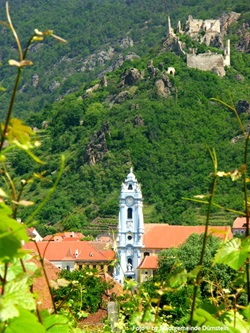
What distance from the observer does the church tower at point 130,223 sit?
65750 millimetres

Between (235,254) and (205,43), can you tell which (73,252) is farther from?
(235,254)

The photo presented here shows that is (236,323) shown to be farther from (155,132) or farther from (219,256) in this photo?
(155,132)

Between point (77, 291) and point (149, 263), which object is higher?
point (77, 291)

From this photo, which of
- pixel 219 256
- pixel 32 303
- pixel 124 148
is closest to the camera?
pixel 32 303

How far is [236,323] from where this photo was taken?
254 centimetres

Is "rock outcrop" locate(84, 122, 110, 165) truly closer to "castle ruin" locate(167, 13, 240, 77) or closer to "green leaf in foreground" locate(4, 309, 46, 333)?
"castle ruin" locate(167, 13, 240, 77)

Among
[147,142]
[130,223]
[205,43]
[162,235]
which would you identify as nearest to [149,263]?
[130,223]

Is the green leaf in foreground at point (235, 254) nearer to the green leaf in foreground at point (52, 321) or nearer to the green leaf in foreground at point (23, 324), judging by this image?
the green leaf in foreground at point (52, 321)

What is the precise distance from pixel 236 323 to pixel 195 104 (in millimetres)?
107179

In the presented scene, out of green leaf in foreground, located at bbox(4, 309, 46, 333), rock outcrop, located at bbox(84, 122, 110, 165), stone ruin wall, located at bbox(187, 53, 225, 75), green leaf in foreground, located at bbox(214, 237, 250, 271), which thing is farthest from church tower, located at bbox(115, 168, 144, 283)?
green leaf in foreground, located at bbox(4, 309, 46, 333)

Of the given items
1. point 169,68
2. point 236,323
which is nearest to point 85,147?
point 169,68

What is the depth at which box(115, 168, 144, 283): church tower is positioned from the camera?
65.8 m

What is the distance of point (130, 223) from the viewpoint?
220 feet

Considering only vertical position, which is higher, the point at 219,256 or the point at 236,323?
the point at 219,256
